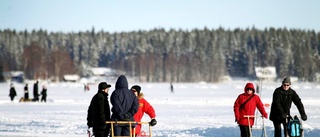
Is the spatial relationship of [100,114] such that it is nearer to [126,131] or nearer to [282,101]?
[126,131]

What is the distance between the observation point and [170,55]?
16750 cm

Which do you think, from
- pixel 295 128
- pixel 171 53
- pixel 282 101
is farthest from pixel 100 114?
pixel 171 53

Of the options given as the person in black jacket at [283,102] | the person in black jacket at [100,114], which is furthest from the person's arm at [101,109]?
the person in black jacket at [283,102]

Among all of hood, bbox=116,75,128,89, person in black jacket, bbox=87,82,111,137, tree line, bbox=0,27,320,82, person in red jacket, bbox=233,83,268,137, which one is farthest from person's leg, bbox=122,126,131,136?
tree line, bbox=0,27,320,82

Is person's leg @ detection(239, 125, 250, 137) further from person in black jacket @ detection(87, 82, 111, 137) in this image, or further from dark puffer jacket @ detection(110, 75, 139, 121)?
person in black jacket @ detection(87, 82, 111, 137)

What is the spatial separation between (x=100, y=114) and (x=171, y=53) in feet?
534

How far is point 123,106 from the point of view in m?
9.98

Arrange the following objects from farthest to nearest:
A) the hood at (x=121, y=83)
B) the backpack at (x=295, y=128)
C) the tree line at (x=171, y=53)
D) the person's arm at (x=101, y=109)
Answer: the tree line at (x=171, y=53) → the backpack at (x=295, y=128) → the person's arm at (x=101, y=109) → the hood at (x=121, y=83)

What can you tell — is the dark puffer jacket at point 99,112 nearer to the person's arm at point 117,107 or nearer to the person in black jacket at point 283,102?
the person's arm at point 117,107

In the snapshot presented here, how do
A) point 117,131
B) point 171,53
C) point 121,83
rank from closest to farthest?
point 117,131 → point 121,83 → point 171,53

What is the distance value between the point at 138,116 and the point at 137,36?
18413 centimetres

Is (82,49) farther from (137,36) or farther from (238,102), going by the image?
(238,102)

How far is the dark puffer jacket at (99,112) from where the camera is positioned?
10.3m

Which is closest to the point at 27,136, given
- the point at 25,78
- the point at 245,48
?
the point at 25,78
